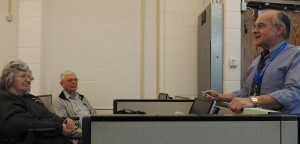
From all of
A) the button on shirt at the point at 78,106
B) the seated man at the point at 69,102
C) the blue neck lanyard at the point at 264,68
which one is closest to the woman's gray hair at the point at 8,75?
the seated man at the point at 69,102

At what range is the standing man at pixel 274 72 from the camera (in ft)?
5.31

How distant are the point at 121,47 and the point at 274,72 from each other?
9.18 ft

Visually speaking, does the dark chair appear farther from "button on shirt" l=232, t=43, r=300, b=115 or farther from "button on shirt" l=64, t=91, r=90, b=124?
Answer: "button on shirt" l=232, t=43, r=300, b=115

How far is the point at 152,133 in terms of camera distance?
3.62 feet

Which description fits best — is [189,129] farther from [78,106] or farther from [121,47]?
[121,47]

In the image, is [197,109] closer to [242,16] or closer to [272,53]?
[272,53]

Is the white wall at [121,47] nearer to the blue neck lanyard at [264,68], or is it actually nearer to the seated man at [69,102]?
the seated man at [69,102]

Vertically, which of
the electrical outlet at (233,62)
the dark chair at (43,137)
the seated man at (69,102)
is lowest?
the dark chair at (43,137)

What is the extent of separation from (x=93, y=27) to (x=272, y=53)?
2822mm

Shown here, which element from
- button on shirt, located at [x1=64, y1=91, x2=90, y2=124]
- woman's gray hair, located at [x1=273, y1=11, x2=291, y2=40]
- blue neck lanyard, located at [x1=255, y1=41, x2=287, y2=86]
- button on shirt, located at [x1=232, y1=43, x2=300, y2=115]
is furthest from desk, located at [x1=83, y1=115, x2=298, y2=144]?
button on shirt, located at [x1=64, y1=91, x2=90, y2=124]

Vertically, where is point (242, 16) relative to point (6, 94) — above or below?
above

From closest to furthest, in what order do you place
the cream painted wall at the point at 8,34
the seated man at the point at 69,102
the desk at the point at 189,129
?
the desk at the point at 189,129 → the seated man at the point at 69,102 → the cream painted wall at the point at 8,34

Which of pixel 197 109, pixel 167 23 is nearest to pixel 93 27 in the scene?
pixel 167 23

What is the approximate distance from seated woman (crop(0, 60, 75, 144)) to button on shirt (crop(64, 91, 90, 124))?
34.8 inches
